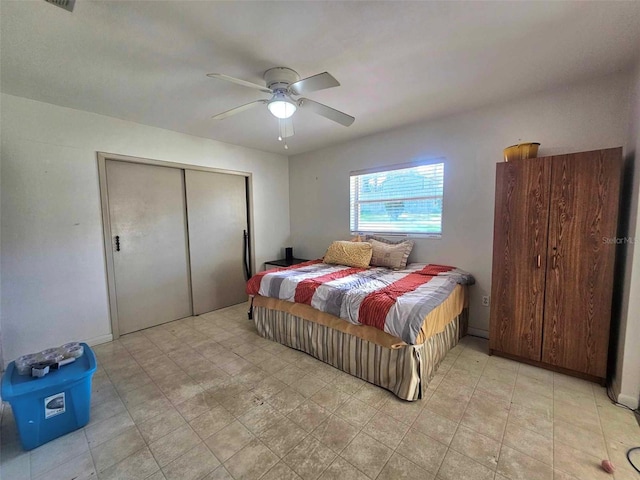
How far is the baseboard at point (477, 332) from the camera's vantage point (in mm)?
2805

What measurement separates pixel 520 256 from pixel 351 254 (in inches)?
66.3

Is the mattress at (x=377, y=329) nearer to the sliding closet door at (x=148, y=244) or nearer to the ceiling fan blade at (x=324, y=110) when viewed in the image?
the sliding closet door at (x=148, y=244)

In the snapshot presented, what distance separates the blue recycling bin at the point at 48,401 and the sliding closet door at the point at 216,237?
6.32 feet

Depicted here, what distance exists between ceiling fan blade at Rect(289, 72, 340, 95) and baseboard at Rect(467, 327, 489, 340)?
2.78 metres

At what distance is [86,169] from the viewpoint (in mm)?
2654

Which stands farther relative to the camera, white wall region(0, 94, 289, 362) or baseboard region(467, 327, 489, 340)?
baseboard region(467, 327, 489, 340)

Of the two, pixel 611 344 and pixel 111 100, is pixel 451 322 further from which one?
pixel 111 100

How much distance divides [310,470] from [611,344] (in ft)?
7.98

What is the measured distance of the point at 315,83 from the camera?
1.68 metres

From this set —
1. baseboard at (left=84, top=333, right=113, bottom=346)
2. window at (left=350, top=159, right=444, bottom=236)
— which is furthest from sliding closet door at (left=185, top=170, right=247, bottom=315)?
window at (left=350, top=159, right=444, bottom=236)

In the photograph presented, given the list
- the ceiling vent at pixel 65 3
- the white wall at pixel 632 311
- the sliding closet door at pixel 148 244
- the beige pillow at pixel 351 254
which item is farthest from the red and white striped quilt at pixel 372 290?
the ceiling vent at pixel 65 3

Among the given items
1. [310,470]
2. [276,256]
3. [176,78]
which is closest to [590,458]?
[310,470]

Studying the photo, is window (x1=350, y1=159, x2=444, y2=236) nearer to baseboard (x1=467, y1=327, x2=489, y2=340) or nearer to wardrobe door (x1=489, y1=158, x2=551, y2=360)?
wardrobe door (x1=489, y1=158, x2=551, y2=360)

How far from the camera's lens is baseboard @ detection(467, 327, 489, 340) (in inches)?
110
